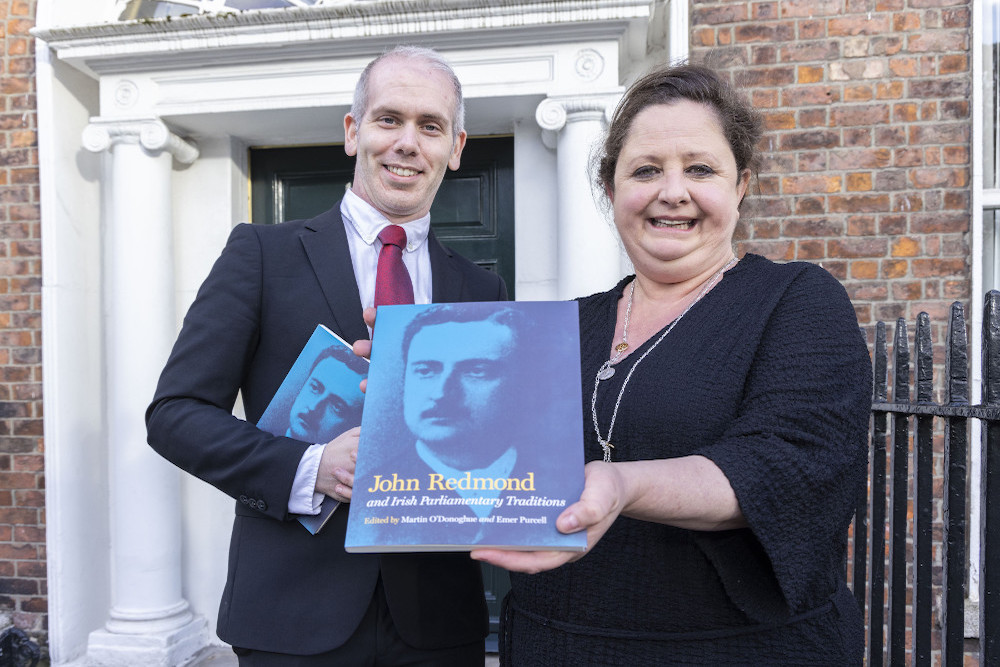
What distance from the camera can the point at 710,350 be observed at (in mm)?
1254

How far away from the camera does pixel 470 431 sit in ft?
3.40

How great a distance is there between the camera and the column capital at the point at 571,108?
3.20m

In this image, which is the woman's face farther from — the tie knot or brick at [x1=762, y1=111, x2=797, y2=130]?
brick at [x1=762, y1=111, x2=797, y2=130]

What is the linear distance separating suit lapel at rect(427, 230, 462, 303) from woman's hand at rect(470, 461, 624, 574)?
914 mm

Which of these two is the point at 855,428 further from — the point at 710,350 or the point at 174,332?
the point at 174,332

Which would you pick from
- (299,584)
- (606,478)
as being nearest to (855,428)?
(606,478)

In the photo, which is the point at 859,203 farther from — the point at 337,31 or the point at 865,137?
the point at 337,31

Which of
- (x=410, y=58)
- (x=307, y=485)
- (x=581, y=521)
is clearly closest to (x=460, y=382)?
(x=581, y=521)

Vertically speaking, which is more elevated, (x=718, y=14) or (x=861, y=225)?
(x=718, y=14)

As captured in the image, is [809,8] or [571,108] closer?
[571,108]

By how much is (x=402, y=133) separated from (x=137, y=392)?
2.52m

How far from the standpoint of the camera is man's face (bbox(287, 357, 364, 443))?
4.71 ft

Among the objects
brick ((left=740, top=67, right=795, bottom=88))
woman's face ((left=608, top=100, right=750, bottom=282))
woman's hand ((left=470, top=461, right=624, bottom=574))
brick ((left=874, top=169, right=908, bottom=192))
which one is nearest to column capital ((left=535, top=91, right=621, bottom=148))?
brick ((left=740, top=67, right=795, bottom=88))

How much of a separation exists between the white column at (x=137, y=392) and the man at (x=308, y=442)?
2.21m
